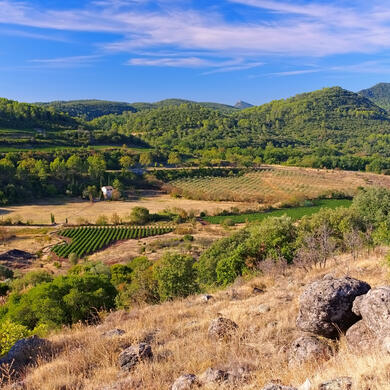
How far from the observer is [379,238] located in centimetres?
1944

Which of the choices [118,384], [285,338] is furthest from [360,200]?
[118,384]

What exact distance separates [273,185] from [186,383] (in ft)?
338

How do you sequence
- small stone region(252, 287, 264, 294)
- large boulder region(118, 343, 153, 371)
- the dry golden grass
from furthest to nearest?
small stone region(252, 287, 264, 294), large boulder region(118, 343, 153, 371), the dry golden grass

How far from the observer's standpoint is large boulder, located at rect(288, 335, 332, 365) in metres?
5.61

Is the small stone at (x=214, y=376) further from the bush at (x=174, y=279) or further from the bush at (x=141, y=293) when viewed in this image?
the bush at (x=174, y=279)

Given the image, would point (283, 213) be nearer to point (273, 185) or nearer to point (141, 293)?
point (273, 185)

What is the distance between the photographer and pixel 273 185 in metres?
104

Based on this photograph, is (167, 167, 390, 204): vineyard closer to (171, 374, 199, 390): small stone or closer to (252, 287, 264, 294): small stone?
(252, 287, 264, 294): small stone

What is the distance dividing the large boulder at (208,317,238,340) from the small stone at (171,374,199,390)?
2.22 m

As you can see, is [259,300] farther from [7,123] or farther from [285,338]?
[7,123]

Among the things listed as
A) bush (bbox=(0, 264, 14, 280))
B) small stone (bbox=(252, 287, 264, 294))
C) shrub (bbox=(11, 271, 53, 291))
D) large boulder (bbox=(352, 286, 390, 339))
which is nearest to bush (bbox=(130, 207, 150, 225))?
bush (bbox=(0, 264, 14, 280))

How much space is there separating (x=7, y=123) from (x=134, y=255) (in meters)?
118

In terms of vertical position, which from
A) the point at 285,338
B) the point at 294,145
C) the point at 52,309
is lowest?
the point at 52,309

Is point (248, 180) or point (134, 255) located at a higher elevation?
point (248, 180)
